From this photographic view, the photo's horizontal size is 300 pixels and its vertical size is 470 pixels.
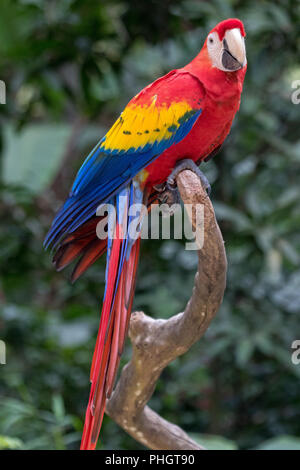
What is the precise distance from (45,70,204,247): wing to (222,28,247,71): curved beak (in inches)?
2.1

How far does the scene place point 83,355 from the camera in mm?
1909

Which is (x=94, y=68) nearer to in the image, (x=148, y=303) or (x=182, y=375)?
(x=148, y=303)

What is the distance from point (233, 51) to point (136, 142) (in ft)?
0.64

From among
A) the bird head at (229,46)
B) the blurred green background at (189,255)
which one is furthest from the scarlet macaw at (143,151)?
the blurred green background at (189,255)

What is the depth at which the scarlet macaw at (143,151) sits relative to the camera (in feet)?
2.71

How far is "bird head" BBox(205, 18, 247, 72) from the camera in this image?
82cm

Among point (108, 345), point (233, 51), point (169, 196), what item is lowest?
point (108, 345)

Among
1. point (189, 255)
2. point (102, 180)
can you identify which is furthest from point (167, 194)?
point (189, 255)

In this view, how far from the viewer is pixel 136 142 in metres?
0.88

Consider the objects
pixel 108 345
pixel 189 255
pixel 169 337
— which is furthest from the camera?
pixel 189 255

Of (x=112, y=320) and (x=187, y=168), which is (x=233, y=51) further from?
(x=112, y=320)

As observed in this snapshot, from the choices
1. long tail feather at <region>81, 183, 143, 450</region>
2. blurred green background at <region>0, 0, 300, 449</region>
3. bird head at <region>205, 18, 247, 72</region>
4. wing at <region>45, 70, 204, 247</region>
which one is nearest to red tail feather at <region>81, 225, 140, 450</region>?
long tail feather at <region>81, 183, 143, 450</region>

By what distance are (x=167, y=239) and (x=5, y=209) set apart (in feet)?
1.85
